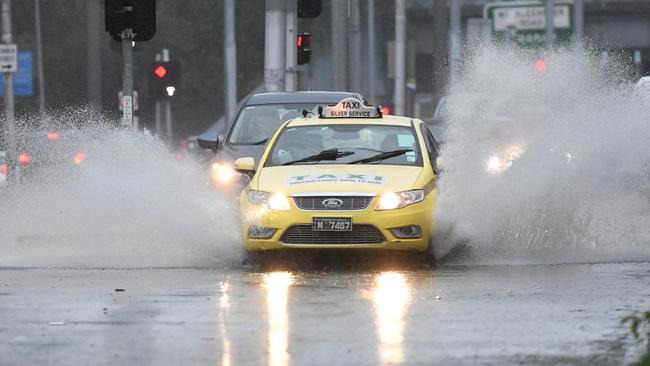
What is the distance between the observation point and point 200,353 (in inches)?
387

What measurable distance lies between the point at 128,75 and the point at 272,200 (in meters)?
6.00

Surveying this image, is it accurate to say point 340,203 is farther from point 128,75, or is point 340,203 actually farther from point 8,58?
point 8,58

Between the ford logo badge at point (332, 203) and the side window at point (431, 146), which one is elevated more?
the side window at point (431, 146)

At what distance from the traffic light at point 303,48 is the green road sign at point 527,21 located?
13776mm

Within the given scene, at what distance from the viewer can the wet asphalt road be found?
9.78m

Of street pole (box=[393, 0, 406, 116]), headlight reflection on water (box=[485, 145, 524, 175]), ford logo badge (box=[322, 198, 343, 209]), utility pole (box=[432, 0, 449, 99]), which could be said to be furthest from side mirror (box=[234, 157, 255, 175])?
utility pole (box=[432, 0, 449, 99])

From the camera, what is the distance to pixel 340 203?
1531 centimetres

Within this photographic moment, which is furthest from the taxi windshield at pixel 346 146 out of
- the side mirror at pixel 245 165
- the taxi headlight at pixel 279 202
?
the taxi headlight at pixel 279 202

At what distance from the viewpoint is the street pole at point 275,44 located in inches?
1108

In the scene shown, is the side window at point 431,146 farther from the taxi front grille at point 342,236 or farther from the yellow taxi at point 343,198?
the taxi front grille at point 342,236

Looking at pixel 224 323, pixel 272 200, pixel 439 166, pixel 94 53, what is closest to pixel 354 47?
pixel 94 53

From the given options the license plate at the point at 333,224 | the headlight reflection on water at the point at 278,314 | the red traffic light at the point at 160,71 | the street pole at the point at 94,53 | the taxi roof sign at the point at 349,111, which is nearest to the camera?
the headlight reflection on water at the point at 278,314

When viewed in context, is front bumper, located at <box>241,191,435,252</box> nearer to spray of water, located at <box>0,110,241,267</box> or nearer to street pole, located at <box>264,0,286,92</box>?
spray of water, located at <box>0,110,241,267</box>

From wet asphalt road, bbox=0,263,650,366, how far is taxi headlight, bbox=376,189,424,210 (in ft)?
1.98
